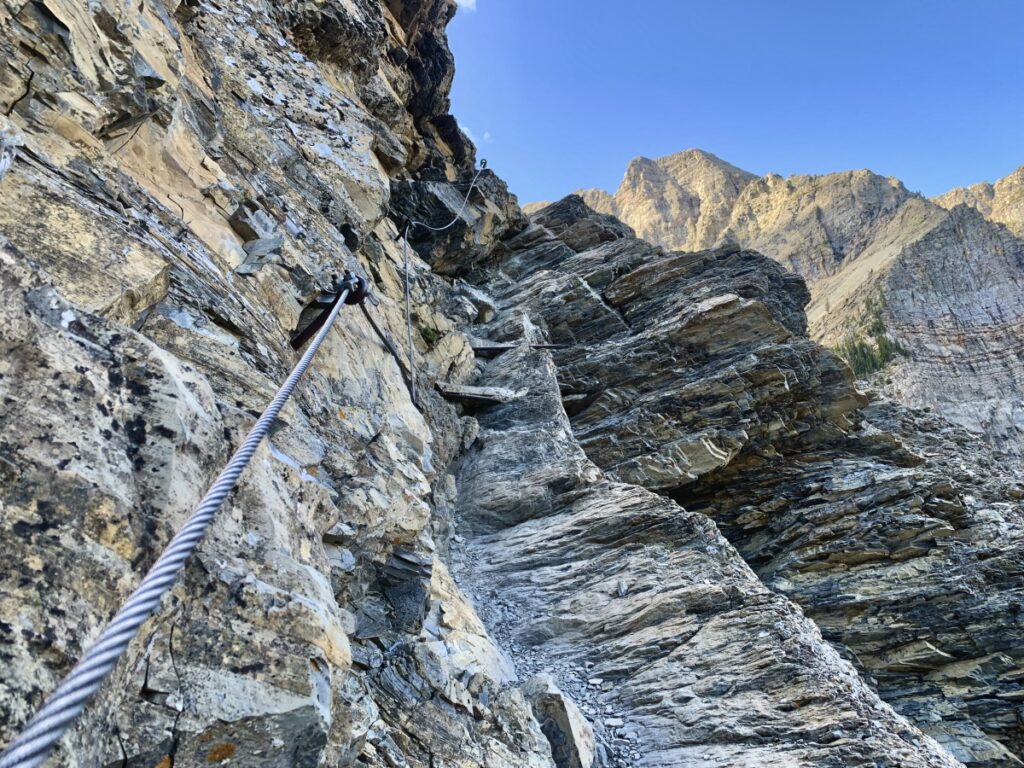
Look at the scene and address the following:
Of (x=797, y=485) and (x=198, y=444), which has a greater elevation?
(x=797, y=485)

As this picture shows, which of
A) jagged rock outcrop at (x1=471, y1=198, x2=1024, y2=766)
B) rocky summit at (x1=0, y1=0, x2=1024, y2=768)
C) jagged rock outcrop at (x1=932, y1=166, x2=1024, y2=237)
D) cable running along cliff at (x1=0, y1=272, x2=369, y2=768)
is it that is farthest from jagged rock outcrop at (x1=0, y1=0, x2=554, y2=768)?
jagged rock outcrop at (x1=932, y1=166, x2=1024, y2=237)

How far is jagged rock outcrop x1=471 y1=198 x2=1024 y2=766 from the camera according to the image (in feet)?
54.7

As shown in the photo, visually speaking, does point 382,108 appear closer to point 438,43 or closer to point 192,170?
point 438,43

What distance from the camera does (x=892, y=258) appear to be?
249ft

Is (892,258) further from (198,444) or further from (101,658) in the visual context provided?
(101,658)

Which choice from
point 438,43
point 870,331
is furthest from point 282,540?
point 870,331

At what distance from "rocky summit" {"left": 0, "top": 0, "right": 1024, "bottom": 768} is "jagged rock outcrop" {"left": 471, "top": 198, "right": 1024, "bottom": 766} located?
116mm

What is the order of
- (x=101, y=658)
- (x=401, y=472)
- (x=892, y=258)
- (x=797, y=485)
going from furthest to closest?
(x=892, y=258) < (x=797, y=485) < (x=401, y=472) < (x=101, y=658)

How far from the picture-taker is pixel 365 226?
13.2 m

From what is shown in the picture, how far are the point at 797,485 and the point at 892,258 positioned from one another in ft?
231

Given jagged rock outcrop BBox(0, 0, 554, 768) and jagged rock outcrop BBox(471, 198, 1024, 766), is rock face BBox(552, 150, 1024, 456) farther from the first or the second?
jagged rock outcrop BBox(0, 0, 554, 768)

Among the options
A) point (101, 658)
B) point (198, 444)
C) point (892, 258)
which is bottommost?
point (101, 658)

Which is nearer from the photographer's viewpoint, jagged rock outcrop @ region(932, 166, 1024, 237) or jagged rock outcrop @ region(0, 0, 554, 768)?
jagged rock outcrop @ region(0, 0, 554, 768)

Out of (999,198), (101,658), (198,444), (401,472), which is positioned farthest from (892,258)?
(101,658)
